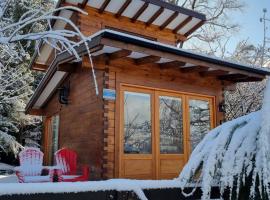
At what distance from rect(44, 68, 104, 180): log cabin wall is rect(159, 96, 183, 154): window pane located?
1.41 metres

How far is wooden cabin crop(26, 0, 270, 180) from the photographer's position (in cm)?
664

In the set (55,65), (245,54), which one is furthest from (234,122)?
(245,54)

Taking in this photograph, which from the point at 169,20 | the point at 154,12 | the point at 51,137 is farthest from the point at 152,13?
the point at 51,137

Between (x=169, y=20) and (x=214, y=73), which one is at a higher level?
(x=169, y=20)

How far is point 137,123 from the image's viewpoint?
720 centimetres

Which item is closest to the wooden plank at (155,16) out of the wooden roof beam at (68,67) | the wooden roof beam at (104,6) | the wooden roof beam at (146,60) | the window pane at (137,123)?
the wooden roof beam at (104,6)

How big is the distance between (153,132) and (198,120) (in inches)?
56.4

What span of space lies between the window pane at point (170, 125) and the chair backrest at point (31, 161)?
273 cm

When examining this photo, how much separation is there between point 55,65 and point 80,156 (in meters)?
2.21

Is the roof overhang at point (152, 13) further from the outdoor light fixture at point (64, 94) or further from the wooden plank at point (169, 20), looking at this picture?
the outdoor light fixture at point (64, 94)

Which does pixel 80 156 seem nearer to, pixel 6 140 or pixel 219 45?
pixel 6 140

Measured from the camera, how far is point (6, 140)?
16.9m

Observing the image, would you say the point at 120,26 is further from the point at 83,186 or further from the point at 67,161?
the point at 83,186

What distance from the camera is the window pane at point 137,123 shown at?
278 inches
